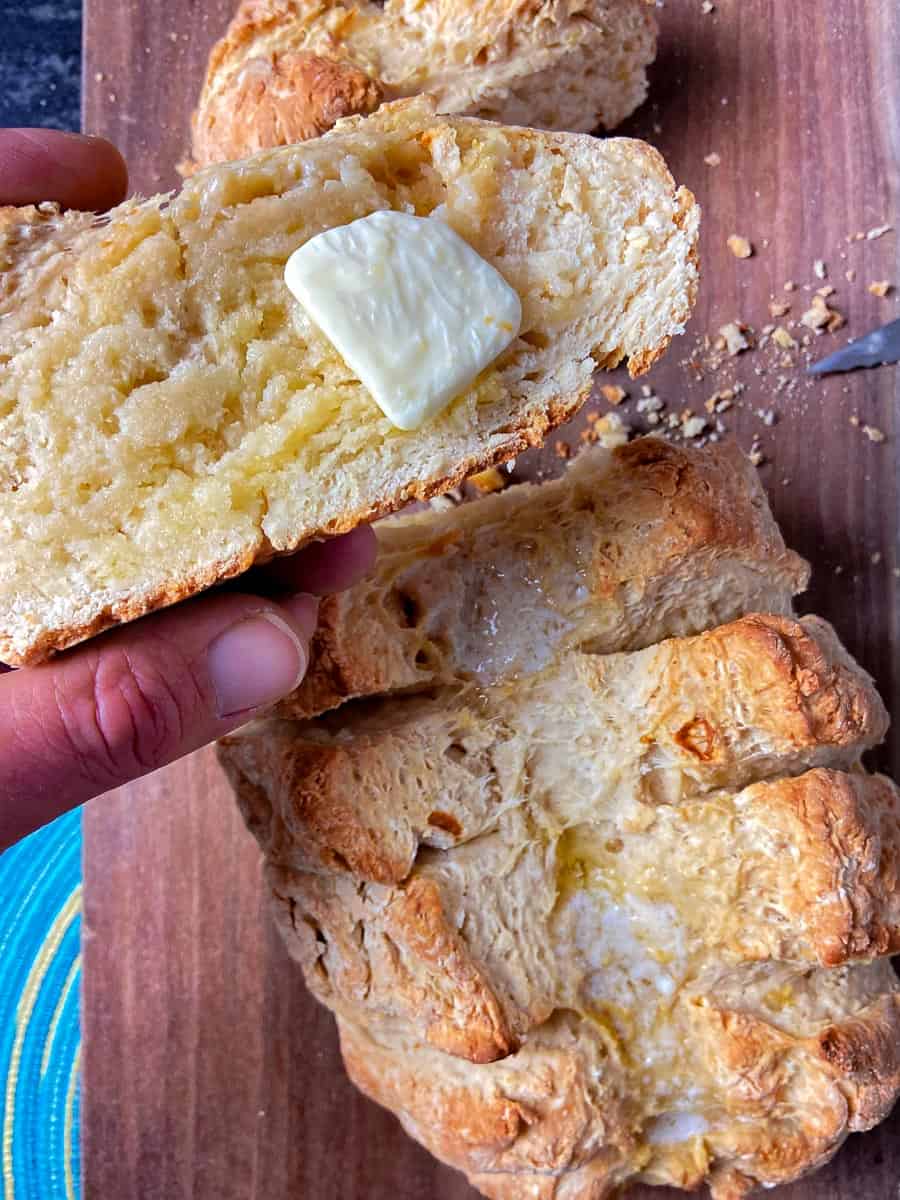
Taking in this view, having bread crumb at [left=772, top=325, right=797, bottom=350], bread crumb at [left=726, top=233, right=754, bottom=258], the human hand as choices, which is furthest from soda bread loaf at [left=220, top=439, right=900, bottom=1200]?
bread crumb at [left=726, top=233, right=754, bottom=258]

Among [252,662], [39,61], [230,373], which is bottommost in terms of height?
[252,662]

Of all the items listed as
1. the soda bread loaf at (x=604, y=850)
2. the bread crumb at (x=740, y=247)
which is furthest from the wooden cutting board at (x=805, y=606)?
the soda bread loaf at (x=604, y=850)

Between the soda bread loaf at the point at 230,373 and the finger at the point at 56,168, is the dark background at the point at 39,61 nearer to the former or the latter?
the finger at the point at 56,168

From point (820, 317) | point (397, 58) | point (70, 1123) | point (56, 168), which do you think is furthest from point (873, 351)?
point (70, 1123)

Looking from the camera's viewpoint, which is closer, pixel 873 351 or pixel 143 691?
pixel 143 691

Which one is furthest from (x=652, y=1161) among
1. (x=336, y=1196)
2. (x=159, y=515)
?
(x=159, y=515)

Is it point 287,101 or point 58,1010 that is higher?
point 287,101

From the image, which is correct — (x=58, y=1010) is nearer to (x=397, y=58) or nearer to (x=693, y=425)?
(x=693, y=425)

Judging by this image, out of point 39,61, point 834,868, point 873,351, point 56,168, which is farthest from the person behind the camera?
point 39,61
